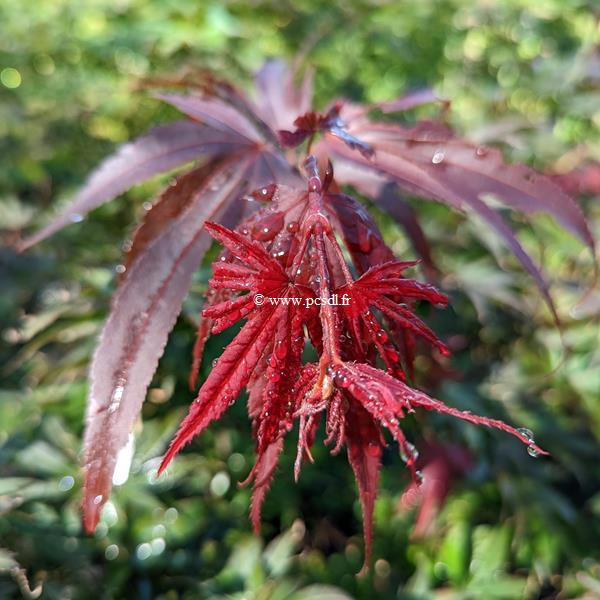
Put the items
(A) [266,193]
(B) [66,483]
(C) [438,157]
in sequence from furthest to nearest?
(B) [66,483] → (C) [438,157] → (A) [266,193]

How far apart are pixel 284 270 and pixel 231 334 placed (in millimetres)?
499

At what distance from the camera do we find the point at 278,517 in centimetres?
143

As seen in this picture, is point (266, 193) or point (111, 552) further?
point (111, 552)

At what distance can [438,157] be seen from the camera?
89 centimetres

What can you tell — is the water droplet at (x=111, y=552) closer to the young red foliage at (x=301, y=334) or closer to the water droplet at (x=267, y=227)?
the young red foliage at (x=301, y=334)

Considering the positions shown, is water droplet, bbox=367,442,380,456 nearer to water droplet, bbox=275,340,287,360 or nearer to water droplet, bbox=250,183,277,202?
water droplet, bbox=275,340,287,360

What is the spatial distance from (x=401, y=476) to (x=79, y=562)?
0.64m

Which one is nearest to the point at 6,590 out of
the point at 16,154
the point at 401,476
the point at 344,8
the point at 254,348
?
the point at 254,348

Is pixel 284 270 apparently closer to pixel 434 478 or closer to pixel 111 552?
pixel 111 552

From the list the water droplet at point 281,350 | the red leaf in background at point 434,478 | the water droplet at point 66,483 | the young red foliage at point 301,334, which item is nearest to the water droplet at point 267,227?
the young red foliage at point 301,334

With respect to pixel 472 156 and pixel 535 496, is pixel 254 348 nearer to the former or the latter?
pixel 472 156

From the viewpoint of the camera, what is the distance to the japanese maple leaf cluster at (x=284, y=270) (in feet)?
1.89

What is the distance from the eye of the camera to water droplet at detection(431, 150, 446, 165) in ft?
2.90

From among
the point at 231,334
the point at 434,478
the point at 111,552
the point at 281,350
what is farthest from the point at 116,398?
the point at 434,478
